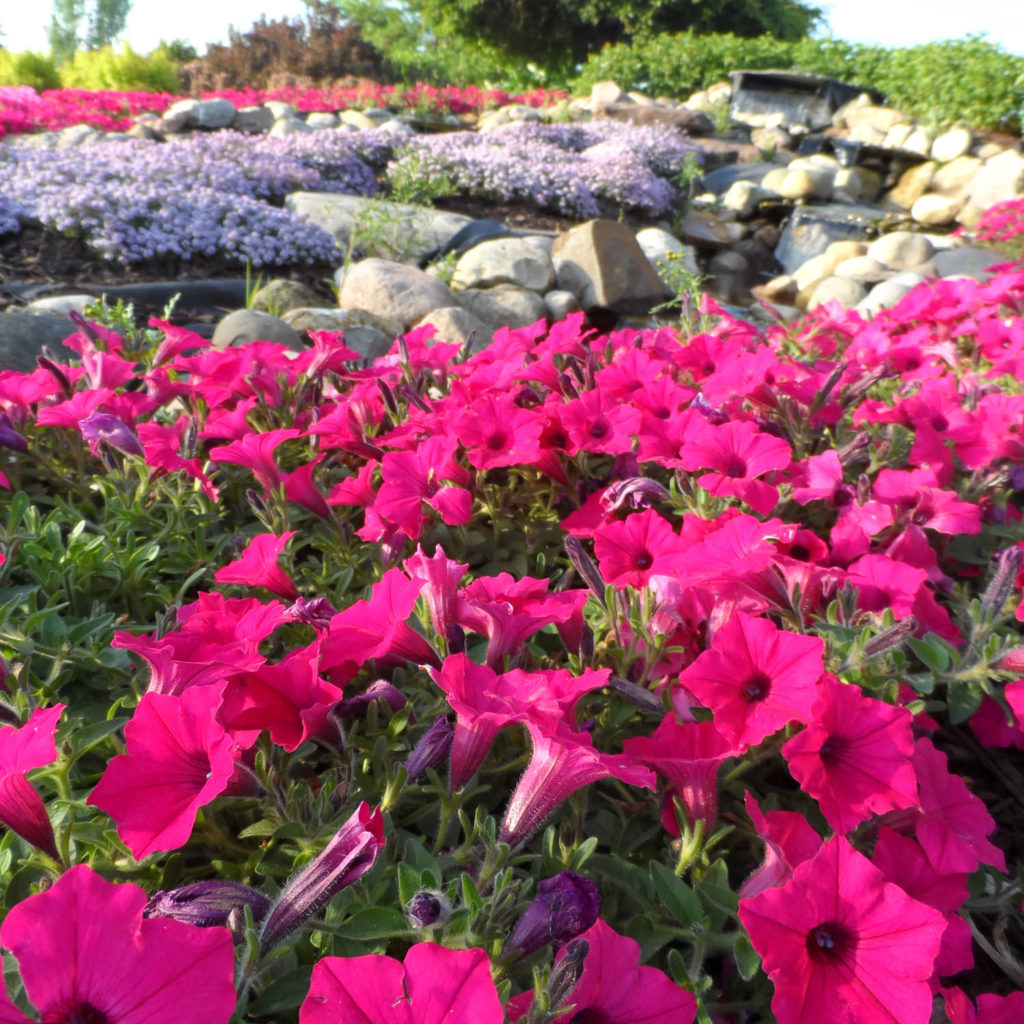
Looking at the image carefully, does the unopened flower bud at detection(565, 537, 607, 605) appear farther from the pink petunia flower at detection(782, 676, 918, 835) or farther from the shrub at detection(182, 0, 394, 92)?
the shrub at detection(182, 0, 394, 92)

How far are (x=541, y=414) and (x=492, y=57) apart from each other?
26447 mm

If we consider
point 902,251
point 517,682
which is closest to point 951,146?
point 902,251

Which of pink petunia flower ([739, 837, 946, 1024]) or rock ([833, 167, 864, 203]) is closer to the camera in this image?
pink petunia flower ([739, 837, 946, 1024])

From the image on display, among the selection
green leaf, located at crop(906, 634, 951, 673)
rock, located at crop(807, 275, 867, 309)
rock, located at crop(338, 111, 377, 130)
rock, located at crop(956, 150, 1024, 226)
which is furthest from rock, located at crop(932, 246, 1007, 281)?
rock, located at crop(338, 111, 377, 130)

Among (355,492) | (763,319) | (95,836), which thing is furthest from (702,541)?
(763,319)

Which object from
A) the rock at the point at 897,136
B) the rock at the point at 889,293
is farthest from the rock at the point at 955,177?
the rock at the point at 889,293

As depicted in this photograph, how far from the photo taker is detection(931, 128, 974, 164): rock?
12953mm

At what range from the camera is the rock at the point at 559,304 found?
620 centimetres

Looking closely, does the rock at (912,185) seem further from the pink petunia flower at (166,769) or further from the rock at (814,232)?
the pink petunia flower at (166,769)

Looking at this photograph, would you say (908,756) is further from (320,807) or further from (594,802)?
(320,807)

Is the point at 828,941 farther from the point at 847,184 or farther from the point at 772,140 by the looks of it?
the point at 772,140

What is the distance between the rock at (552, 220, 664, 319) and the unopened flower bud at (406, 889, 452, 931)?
20.5ft

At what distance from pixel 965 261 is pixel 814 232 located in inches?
123

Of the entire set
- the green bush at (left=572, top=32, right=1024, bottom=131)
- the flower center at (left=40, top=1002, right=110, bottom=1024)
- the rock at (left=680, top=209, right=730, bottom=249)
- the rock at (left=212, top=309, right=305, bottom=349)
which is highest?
the green bush at (left=572, top=32, right=1024, bottom=131)
